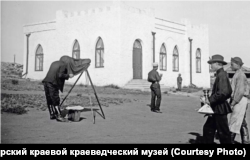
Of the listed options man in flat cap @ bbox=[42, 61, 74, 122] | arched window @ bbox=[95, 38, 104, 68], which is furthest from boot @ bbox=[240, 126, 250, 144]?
arched window @ bbox=[95, 38, 104, 68]

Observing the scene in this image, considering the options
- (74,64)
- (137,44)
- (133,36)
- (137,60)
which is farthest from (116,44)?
(74,64)

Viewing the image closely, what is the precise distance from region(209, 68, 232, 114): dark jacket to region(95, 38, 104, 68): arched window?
19.4m

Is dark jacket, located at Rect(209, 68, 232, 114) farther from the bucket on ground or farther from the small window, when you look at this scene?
the small window

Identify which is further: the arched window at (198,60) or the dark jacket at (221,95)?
the arched window at (198,60)

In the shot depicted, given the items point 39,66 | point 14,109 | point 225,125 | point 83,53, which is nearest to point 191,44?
point 83,53

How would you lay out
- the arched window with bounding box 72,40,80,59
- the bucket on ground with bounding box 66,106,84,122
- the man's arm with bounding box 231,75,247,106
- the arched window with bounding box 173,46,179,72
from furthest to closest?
1. the arched window with bounding box 173,46,179,72
2. the arched window with bounding box 72,40,80,59
3. the bucket on ground with bounding box 66,106,84,122
4. the man's arm with bounding box 231,75,247,106

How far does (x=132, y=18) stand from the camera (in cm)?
2464

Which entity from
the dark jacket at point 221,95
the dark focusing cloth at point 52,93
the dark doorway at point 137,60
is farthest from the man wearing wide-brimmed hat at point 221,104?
the dark doorway at point 137,60

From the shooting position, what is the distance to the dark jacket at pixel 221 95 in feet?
18.5

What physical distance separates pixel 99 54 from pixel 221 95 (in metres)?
19.9

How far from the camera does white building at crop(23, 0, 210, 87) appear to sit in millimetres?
23922

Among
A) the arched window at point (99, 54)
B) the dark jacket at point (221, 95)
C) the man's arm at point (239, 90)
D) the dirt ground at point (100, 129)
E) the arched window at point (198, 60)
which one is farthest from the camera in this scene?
the arched window at point (198, 60)

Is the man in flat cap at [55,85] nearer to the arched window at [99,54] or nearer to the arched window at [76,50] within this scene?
the arched window at [99,54]

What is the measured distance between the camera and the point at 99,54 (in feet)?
81.9
